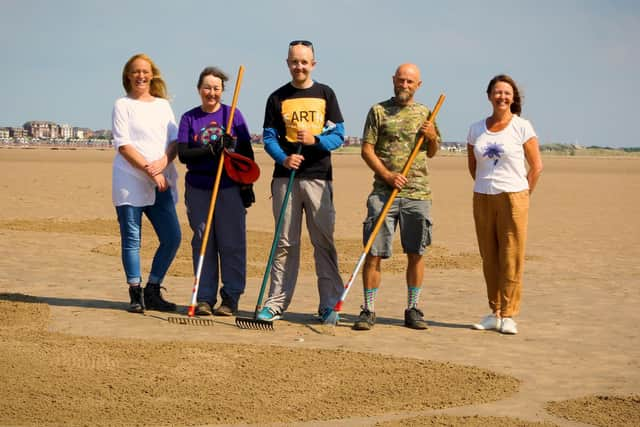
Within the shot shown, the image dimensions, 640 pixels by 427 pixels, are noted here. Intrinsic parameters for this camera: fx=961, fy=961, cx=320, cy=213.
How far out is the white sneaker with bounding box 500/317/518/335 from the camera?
7309mm

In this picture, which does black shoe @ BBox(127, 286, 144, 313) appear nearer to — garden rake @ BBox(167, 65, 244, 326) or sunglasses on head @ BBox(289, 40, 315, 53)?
garden rake @ BBox(167, 65, 244, 326)

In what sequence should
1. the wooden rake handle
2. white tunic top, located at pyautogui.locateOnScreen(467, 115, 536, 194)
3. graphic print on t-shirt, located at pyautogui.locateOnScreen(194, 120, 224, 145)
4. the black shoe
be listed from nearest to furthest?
the wooden rake handle
white tunic top, located at pyautogui.locateOnScreen(467, 115, 536, 194)
graphic print on t-shirt, located at pyautogui.locateOnScreen(194, 120, 224, 145)
the black shoe

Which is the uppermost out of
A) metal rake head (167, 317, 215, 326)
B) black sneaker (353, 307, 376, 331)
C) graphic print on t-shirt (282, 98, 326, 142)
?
graphic print on t-shirt (282, 98, 326, 142)

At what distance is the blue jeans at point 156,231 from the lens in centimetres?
777

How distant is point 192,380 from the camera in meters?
5.68

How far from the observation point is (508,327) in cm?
732

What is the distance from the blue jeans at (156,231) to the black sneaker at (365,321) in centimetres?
171

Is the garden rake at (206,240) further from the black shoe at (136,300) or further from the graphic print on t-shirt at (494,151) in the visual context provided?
the graphic print on t-shirt at (494,151)

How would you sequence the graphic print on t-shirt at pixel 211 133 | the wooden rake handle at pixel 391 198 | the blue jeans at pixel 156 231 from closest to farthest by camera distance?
the wooden rake handle at pixel 391 198 < the graphic print on t-shirt at pixel 211 133 < the blue jeans at pixel 156 231

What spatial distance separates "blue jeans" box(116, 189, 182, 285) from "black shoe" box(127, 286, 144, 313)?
6 centimetres

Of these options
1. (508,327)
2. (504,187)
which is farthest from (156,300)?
(504,187)

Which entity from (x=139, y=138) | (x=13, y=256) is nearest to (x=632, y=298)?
(x=139, y=138)

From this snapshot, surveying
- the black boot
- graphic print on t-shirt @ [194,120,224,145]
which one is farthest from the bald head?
the black boot

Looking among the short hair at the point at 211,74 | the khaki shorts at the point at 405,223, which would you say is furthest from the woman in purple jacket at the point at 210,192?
the khaki shorts at the point at 405,223
